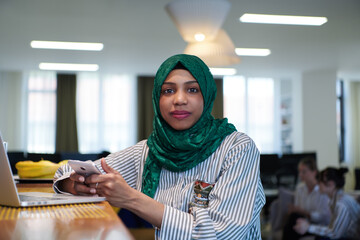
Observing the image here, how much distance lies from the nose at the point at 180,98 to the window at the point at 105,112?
8.80 m

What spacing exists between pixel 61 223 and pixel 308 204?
11.3 feet

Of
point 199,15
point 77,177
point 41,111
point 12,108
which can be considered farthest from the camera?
point 41,111

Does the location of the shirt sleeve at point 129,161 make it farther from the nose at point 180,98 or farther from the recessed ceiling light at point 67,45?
the recessed ceiling light at point 67,45

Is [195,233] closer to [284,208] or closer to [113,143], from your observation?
[284,208]

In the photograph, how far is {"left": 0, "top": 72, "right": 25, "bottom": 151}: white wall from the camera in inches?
377

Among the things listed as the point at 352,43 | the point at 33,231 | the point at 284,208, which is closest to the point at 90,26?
the point at 284,208

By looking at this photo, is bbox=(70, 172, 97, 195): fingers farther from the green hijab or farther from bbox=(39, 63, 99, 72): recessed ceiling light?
bbox=(39, 63, 99, 72): recessed ceiling light

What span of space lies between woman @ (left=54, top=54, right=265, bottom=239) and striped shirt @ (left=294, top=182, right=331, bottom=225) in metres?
2.49

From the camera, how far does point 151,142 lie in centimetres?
147

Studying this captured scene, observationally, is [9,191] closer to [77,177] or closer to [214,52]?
[77,177]

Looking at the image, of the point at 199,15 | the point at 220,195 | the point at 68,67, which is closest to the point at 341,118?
the point at 68,67

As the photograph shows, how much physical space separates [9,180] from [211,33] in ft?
11.8

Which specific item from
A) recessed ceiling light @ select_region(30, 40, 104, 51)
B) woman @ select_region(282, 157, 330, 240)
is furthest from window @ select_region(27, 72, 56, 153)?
woman @ select_region(282, 157, 330, 240)

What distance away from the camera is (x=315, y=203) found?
3.77 m
